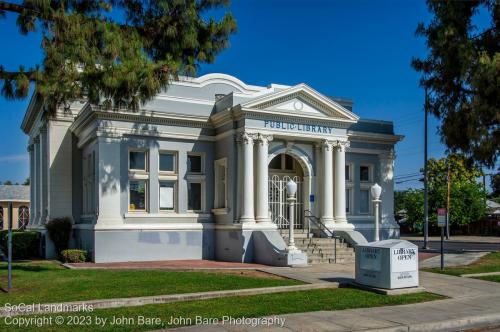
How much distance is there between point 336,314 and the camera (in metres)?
10.8

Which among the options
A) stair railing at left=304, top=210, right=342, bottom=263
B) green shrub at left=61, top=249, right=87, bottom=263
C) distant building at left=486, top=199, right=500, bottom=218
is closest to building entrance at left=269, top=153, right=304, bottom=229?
stair railing at left=304, top=210, right=342, bottom=263

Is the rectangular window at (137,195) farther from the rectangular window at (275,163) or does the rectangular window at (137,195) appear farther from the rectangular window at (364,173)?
the rectangular window at (364,173)

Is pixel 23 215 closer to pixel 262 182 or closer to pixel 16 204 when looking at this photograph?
pixel 16 204

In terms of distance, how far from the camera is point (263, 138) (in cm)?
2073

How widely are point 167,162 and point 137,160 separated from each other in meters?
1.23

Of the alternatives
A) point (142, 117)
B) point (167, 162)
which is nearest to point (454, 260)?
point (167, 162)

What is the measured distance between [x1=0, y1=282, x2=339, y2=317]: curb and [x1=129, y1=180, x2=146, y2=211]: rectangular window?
924 centimetres

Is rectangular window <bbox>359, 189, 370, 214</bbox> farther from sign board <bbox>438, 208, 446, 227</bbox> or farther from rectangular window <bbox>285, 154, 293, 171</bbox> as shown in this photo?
sign board <bbox>438, 208, 446, 227</bbox>

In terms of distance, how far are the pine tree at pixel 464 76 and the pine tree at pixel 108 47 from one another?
1161 centimetres

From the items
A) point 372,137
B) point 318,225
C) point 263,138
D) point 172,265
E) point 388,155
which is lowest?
point 172,265

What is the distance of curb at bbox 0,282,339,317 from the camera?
34.3 ft

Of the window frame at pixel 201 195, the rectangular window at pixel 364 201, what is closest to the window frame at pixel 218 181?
the window frame at pixel 201 195

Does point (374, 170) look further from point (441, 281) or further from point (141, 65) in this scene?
point (141, 65)

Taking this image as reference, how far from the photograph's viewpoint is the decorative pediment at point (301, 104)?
816 inches
